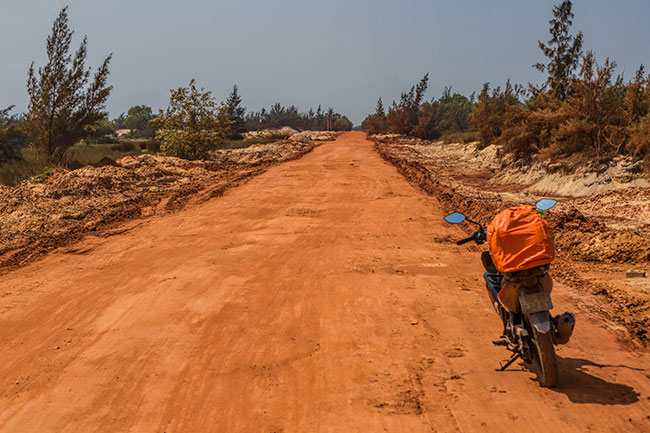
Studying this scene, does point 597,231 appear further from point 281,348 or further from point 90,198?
point 90,198

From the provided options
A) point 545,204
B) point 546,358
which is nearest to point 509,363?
point 546,358

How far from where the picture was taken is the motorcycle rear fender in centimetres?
373

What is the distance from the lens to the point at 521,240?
3.83 m

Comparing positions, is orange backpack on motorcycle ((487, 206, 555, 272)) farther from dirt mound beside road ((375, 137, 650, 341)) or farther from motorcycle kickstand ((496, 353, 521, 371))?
dirt mound beside road ((375, 137, 650, 341))

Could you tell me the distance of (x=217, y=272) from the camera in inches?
281

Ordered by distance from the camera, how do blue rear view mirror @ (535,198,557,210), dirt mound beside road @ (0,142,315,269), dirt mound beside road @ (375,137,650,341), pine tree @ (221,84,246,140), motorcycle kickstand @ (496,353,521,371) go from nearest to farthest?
blue rear view mirror @ (535,198,557,210) < motorcycle kickstand @ (496,353,521,371) < dirt mound beside road @ (375,137,650,341) < dirt mound beside road @ (0,142,315,269) < pine tree @ (221,84,246,140)

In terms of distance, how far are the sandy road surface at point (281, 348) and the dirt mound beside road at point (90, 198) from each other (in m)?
1.57

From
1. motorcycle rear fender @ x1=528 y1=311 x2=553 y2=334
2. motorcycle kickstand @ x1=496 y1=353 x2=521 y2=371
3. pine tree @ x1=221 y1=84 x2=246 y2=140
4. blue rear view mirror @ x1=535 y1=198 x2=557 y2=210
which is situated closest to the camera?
motorcycle rear fender @ x1=528 y1=311 x2=553 y2=334

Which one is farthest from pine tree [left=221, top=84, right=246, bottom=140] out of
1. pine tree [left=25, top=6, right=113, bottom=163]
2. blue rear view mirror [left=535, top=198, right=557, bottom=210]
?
blue rear view mirror [left=535, top=198, right=557, bottom=210]

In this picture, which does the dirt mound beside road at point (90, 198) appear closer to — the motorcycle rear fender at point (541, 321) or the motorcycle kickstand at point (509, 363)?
the motorcycle kickstand at point (509, 363)

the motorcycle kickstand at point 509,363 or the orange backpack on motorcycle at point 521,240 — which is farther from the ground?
the orange backpack on motorcycle at point 521,240

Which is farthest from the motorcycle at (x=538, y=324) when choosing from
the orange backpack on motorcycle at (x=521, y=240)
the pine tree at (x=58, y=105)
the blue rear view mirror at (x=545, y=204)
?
the pine tree at (x=58, y=105)

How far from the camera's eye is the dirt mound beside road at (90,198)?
9.67 m

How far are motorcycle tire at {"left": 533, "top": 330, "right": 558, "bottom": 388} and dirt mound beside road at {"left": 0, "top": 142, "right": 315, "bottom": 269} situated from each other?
818cm
